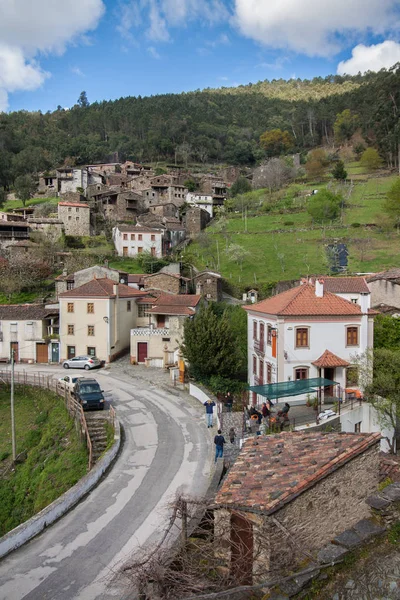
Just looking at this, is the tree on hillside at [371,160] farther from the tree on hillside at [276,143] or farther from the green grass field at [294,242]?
the tree on hillside at [276,143]

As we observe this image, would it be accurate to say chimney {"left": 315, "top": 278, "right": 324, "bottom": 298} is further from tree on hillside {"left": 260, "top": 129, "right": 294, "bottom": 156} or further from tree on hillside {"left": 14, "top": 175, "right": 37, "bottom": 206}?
tree on hillside {"left": 260, "top": 129, "right": 294, "bottom": 156}

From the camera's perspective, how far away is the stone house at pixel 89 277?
150 ft

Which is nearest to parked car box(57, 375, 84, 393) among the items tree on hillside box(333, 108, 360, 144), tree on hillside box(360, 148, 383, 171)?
tree on hillside box(360, 148, 383, 171)

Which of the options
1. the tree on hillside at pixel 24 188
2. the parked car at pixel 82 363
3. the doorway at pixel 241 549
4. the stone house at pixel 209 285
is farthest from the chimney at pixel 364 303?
the tree on hillside at pixel 24 188

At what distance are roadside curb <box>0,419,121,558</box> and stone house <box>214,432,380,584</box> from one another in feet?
19.9

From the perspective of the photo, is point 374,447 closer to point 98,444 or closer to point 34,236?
point 98,444

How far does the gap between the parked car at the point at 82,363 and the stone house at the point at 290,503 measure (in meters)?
27.7

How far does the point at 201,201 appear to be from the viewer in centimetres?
8538

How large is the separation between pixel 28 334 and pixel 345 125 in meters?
94.2

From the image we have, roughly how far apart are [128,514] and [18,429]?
17475 mm

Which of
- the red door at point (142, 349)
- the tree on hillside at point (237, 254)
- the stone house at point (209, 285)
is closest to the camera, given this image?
the red door at point (142, 349)

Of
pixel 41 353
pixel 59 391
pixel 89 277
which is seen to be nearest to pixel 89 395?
pixel 59 391

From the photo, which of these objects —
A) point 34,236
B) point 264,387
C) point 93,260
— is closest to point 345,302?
point 264,387

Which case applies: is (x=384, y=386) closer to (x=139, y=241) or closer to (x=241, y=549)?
(x=241, y=549)
